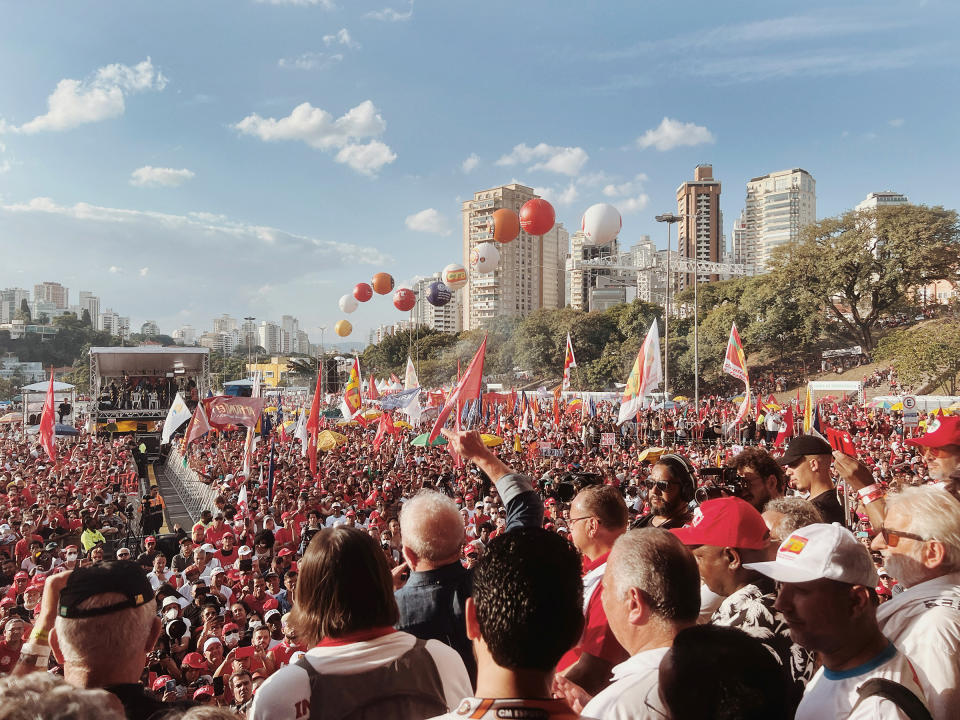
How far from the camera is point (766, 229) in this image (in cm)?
13700

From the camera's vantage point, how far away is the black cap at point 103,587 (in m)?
1.73

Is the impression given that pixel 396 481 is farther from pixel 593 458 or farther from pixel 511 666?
pixel 511 666

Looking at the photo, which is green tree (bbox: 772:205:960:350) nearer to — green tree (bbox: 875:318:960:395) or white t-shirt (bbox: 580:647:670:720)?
green tree (bbox: 875:318:960:395)

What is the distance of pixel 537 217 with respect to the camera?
11.6 meters

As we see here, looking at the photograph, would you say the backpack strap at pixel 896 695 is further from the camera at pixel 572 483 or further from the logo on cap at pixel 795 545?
the camera at pixel 572 483

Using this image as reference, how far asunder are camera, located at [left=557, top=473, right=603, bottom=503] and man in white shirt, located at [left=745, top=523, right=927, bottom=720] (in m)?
1.23

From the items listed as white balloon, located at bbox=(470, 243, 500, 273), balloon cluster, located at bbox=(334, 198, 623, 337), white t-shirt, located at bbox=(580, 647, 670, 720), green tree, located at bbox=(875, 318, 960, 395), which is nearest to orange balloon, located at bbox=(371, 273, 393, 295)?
balloon cluster, located at bbox=(334, 198, 623, 337)

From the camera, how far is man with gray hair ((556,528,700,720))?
1669mm

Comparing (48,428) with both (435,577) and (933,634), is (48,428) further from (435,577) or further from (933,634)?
(933,634)

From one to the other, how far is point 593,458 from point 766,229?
449 feet

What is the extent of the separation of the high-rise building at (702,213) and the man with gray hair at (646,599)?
422 feet

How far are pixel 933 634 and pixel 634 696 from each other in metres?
1.00

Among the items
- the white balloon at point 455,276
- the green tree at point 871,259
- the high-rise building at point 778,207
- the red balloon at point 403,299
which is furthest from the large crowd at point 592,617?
the high-rise building at point 778,207

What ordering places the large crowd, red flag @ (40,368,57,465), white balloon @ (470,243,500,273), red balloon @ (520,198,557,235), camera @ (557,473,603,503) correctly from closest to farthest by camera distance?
the large crowd
camera @ (557,473,603,503)
red balloon @ (520,198,557,235)
red flag @ (40,368,57,465)
white balloon @ (470,243,500,273)
